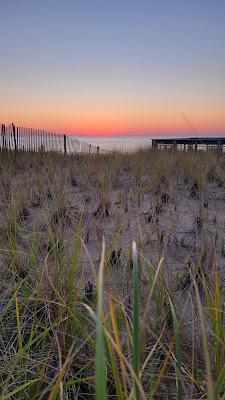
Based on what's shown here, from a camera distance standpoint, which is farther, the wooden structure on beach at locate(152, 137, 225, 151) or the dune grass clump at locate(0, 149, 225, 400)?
the wooden structure on beach at locate(152, 137, 225, 151)

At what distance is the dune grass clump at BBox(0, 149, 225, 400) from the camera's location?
3.11ft

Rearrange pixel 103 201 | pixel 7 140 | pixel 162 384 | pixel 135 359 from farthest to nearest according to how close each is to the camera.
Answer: pixel 7 140 → pixel 103 201 → pixel 162 384 → pixel 135 359

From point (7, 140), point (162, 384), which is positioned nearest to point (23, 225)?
point (162, 384)

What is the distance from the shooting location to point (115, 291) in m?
1.73

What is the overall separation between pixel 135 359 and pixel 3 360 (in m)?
0.96

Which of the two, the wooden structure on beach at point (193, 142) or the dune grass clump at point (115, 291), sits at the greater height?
the wooden structure on beach at point (193, 142)

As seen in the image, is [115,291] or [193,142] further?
[193,142]

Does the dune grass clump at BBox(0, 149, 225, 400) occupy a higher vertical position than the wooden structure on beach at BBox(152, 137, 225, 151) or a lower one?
lower

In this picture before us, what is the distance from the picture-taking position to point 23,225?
3.32 m

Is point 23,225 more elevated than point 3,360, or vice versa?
point 23,225

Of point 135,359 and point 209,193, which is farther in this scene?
point 209,193

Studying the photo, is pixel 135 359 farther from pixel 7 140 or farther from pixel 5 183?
pixel 7 140

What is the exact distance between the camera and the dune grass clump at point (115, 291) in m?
0.95

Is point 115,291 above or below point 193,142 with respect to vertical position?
below
